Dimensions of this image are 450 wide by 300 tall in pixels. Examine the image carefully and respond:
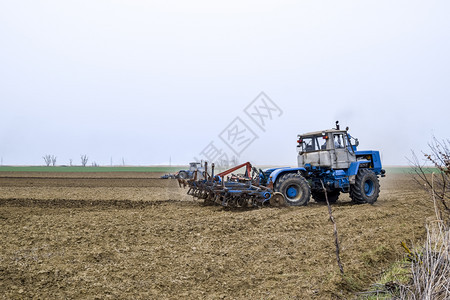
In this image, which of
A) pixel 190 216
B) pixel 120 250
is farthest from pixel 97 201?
pixel 120 250

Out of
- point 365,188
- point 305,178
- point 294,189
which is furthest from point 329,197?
point 294,189

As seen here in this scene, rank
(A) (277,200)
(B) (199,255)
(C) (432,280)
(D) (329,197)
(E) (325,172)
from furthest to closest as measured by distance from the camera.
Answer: (D) (329,197), (E) (325,172), (A) (277,200), (B) (199,255), (C) (432,280)

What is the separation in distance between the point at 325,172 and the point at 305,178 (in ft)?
2.31

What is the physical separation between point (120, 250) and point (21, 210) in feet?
21.9

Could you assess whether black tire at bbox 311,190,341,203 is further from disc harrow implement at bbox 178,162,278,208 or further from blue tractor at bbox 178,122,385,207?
disc harrow implement at bbox 178,162,278,208

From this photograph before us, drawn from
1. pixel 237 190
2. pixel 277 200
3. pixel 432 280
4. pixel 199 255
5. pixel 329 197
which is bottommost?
pixel 199 255

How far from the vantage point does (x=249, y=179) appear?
36.0 feet

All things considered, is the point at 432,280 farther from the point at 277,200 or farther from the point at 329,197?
the point at 329,197

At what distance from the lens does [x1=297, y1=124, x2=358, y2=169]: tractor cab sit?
11.6 meters

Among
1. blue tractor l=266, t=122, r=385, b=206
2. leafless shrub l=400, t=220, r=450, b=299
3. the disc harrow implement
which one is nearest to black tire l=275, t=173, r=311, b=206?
blue tractor l=266, t=122, r=385, b=206

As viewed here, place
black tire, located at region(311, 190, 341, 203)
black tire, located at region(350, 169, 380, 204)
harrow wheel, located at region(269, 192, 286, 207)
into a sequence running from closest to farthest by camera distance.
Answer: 1. harrow wheel, located at region(269, 192, 286, 207)
2. black tire, located at region(350, 169, 380, 204)
3. black tire, located at region(311, 190, 341, 203)

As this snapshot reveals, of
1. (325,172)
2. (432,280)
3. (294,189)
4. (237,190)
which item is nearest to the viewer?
(432,280)

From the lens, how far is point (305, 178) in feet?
40.0

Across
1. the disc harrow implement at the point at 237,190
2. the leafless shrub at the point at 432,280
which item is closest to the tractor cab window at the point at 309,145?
the disc harrow implement at the point at 237,190
